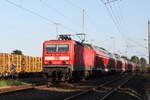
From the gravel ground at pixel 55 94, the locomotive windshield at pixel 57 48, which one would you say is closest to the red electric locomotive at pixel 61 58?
the locomotive windshield at pixel 57 48

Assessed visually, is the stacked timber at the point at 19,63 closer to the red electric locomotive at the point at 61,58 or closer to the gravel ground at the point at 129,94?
the red electric locomotive at the point at 61,58

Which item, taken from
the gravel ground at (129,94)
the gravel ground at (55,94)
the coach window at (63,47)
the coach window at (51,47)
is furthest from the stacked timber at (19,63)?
the gravel ground at (129,94)

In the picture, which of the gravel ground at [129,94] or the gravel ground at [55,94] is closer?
the gravel ground at [55,94]

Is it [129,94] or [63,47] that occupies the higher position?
[63,47]

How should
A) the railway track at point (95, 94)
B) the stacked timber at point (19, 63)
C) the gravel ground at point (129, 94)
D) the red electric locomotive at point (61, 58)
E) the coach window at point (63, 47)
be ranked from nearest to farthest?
the railway track at point (95, 94) → the gravel ground at point (129, 94) → the red electric locomotive at point (61, 58) → the coach window at point (63, 47) → the stacked timber at point (19, 63)

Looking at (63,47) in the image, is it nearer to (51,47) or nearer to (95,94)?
(51,47)

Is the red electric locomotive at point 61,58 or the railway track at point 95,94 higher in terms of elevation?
the red electric locomotive at point 61,58

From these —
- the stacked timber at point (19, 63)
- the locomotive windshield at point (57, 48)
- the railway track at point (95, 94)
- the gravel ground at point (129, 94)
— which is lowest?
the gravel ground at point (129, 94)

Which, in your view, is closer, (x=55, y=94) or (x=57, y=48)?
(x=55, y=94)

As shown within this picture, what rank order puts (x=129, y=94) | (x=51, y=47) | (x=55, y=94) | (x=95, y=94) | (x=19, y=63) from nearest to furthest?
(x=55, y=94) < (x=95, y=94) < (x=129, y=94) < (x=51, y=47) < (x=19, y=63)

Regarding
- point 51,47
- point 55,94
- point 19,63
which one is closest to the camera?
point 55,94

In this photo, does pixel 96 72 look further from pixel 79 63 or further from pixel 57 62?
pixel 57 62

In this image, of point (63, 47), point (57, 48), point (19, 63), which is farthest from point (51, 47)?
point (19, 63)

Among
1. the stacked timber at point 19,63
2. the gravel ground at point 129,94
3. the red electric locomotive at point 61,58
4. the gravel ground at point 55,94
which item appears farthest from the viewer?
the stacked timber at point 19,63
